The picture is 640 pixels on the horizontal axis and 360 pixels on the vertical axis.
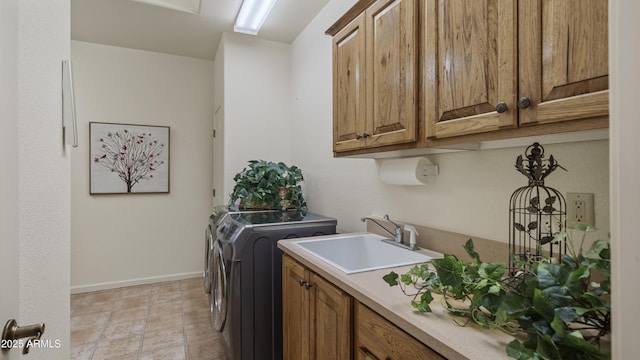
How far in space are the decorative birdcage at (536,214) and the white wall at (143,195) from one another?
11.7 ft

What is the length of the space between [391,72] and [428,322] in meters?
0.99

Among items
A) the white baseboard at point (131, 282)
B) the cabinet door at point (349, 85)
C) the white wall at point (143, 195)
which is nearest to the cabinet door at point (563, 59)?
the cabinet door at point (349, 85)

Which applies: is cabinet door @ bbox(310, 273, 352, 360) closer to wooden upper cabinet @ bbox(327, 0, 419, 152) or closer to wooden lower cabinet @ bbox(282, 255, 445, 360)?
wooden lower cabinet @ bbox(282, 255, 445, 360)

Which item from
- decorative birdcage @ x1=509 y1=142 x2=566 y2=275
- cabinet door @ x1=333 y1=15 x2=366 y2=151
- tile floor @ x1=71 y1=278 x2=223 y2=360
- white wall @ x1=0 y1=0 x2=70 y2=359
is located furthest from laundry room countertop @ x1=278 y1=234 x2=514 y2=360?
tile floor @ x1=71 y1=278 x2=223 y2=360

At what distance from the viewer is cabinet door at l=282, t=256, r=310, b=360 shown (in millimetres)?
1426

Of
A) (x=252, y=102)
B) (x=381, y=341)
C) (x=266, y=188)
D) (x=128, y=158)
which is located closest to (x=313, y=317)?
(x=381, y=341)

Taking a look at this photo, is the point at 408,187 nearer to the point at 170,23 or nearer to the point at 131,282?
the point at 170,23

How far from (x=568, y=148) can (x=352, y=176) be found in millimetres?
1337

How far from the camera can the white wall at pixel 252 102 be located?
3.04 metres

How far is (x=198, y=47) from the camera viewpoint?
350 centimetres

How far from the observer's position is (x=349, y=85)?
1647 mm

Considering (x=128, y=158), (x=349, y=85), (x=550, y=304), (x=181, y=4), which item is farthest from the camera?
(x=128, y=158)

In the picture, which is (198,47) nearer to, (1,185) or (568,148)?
(1,185)

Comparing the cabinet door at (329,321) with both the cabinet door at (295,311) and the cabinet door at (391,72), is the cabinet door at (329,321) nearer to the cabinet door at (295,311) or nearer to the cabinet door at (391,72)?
the cabinet door at (295,311)
